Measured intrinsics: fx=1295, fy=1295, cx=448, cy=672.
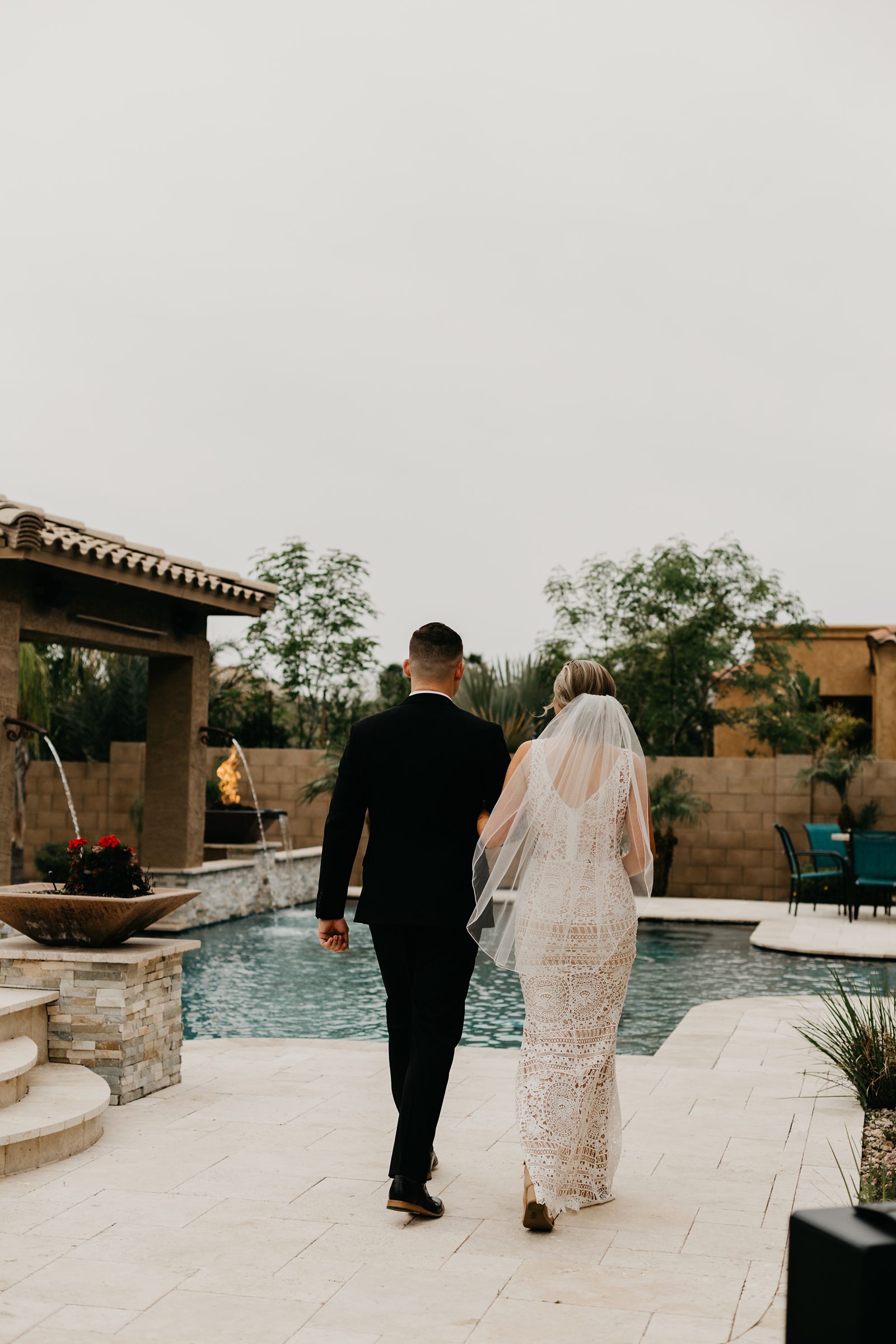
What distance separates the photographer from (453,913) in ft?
13.5

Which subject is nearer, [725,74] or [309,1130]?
[309,1130]

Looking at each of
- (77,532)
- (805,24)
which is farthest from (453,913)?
(805,24)

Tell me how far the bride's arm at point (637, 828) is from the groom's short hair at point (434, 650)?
2.31 ft

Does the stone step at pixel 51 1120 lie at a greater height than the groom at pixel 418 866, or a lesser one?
lesser

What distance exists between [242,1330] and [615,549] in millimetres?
17974

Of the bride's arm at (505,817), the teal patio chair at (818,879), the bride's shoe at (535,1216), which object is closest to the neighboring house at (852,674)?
the teal patio chair at (818,879)

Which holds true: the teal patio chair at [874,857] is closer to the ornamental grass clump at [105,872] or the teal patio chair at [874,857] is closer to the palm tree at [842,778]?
the palm tree at [842,778]

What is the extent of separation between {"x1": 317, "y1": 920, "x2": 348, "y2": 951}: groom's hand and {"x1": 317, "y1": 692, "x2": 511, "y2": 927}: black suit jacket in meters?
0.03

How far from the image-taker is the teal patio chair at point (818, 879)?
13.5 m

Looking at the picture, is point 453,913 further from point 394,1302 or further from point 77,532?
point 77,532

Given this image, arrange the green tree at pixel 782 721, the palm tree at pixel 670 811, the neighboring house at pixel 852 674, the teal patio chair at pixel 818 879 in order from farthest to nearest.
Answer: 1. the neighboring house at pixel 852 674
2. the green tree at pixel 782 721
3. the palm tree at pixel 670 811
4. the teal patio chair at pixel 818 879

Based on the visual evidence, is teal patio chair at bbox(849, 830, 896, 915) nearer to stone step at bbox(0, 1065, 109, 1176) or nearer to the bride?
the bride

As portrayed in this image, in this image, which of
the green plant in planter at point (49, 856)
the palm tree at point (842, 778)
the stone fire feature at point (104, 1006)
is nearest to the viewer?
the stone fire feature at point (104, 1006)

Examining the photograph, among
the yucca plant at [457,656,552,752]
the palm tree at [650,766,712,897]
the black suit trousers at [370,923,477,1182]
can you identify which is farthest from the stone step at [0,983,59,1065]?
the palm tree at [650,766,712,897]
